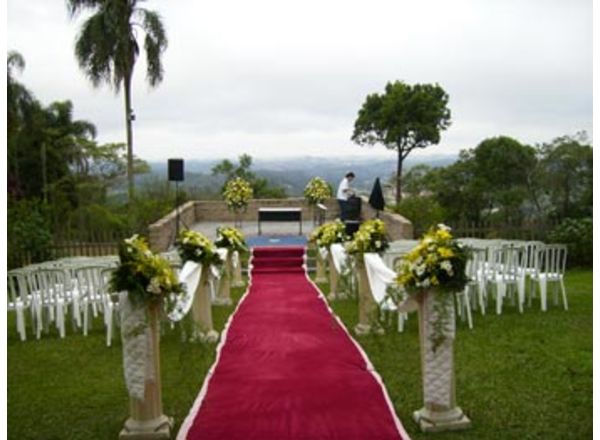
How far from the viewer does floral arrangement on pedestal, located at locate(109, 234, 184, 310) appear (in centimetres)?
404

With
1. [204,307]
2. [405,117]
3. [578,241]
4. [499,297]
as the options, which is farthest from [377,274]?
[405,117]

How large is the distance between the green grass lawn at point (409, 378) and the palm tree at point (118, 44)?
11.8m

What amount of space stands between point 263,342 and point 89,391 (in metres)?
1.87

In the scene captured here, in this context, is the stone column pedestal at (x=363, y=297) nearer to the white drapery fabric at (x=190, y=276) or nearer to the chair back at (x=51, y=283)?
Result: the white drapery fabric at (x=190, y=276)

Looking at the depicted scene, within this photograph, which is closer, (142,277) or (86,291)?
(142,277)

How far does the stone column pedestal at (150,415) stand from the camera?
4066 mm

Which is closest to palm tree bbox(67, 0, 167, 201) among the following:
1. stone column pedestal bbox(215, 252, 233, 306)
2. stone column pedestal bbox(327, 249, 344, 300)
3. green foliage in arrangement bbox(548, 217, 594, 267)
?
stone column pedestal bbox(215, 252, 233, 306)

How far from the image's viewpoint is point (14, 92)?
24.4 meters

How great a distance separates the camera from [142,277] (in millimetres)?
4094

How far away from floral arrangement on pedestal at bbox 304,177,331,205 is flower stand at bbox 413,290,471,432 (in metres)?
13.8

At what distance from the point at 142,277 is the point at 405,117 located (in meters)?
21.6

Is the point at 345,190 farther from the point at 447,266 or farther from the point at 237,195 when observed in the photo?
the point at 447,266

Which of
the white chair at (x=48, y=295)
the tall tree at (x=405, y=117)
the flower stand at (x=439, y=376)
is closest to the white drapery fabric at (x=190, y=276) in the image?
the white chair at (x=48, y=295)

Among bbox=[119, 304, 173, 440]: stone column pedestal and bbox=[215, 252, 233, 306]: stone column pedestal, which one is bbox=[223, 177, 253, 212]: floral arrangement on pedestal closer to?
bbox=[215, 252, 233, 306]: stone column pedestal
